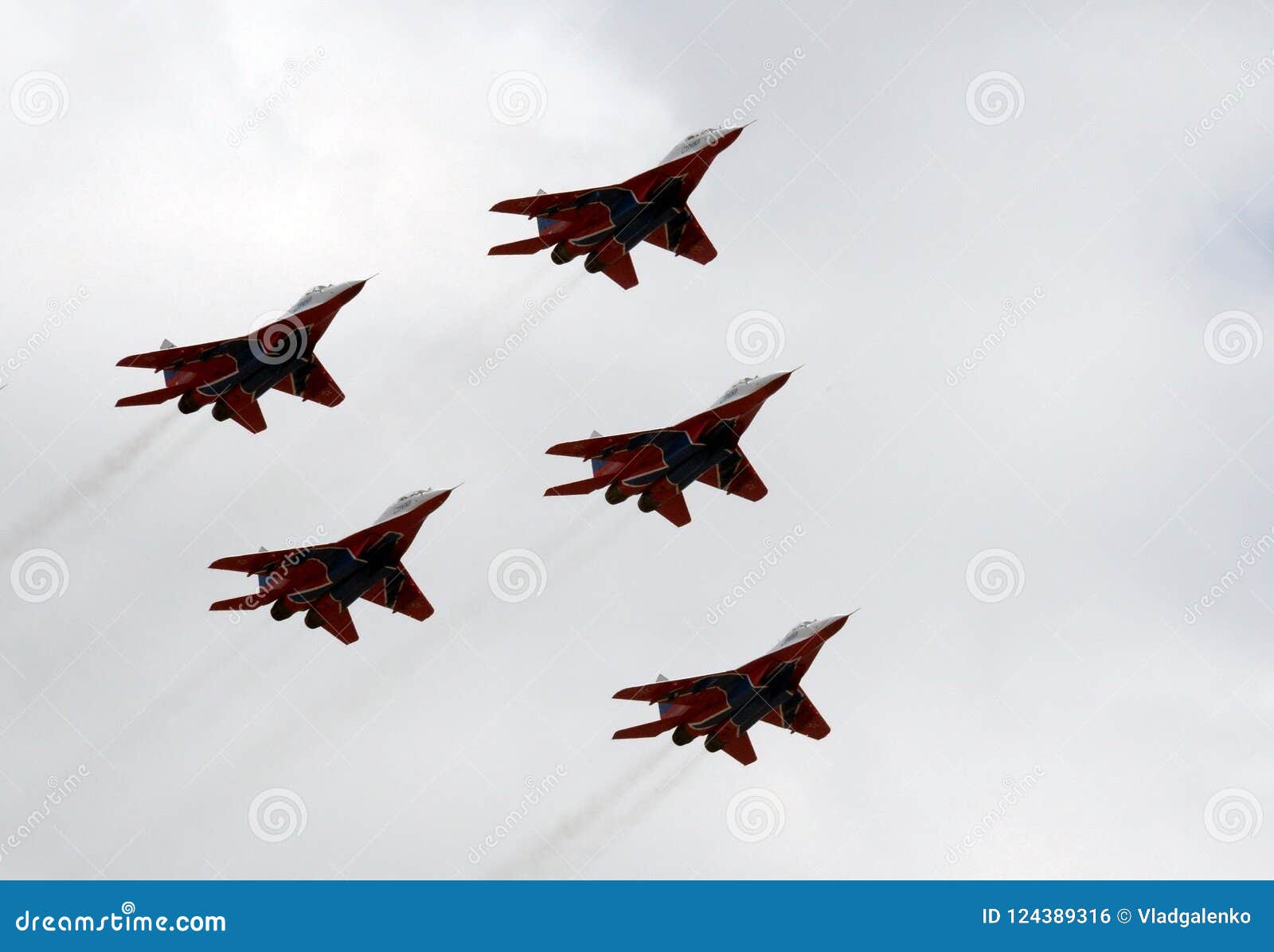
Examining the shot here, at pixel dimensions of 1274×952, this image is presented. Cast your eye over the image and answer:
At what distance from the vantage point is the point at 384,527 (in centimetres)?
9500

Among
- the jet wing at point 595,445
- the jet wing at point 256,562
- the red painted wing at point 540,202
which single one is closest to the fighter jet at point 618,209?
the red painted wing at point 540,202

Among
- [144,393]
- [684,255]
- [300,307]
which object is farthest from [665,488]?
→ [144,393]

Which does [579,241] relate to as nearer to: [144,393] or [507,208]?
[507,208]

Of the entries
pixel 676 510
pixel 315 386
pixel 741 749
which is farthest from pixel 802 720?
pixel 315 386

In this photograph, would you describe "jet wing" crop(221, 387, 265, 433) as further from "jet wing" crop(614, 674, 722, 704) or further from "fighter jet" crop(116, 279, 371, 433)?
"jet wing" crop(614, 674, 722, 704)

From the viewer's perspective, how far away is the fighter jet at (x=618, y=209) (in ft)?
321

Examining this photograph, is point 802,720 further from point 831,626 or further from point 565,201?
point 565,201

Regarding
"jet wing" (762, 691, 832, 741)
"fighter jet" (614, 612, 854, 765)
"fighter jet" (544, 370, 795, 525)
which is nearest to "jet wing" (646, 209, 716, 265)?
"fighter jet" (544, 370, 795, 525)

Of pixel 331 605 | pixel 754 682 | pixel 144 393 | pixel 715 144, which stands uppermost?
pixel 715 144

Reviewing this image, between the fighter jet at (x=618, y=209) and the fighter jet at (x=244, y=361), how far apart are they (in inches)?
403

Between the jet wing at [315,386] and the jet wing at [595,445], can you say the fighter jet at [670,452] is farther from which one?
the jet wing at [315,386]

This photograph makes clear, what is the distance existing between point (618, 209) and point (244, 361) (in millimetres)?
22410

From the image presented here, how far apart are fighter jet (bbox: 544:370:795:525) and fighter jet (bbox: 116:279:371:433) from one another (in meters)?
14.7

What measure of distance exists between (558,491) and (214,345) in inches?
798
